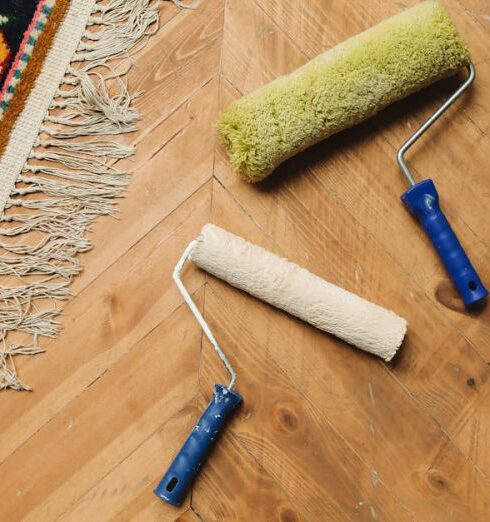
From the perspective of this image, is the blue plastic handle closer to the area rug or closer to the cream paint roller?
the cream paint roller

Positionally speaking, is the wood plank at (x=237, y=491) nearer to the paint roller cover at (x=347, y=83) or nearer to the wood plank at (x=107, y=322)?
the wood plank at (x=107, y=322)

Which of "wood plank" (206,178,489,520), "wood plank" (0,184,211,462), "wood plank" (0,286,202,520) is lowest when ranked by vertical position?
"wood plank" (206,178,489,520)

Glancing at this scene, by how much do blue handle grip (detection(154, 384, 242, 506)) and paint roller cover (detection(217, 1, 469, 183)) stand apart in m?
0.29

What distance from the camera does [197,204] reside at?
0.80 m

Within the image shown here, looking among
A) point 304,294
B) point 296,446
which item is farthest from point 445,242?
point 296,446

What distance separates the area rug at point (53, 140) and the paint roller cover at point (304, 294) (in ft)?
0.54

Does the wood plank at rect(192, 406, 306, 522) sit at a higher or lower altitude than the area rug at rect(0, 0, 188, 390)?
lower

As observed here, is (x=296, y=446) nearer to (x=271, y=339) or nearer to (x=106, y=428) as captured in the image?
(x=271, y=339)

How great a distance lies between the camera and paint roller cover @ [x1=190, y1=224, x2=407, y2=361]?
2.44 ft

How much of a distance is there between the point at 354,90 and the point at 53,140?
39cm

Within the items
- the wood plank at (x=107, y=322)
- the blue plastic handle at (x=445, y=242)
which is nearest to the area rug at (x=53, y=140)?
the wood plank at (x=107, y=322)

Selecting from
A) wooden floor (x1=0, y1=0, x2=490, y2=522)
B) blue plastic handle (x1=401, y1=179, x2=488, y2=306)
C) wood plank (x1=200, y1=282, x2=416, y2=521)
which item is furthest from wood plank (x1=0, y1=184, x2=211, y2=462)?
blue plastic handle (x1=401, y1=179, x2=488, y2=306)

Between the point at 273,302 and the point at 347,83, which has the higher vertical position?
the point at 347,83

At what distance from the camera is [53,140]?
0.82m
